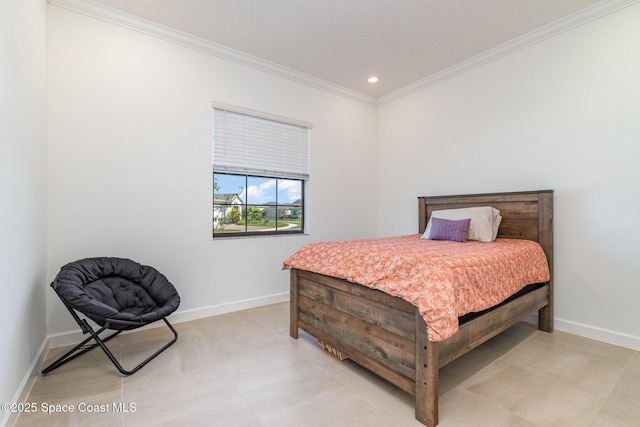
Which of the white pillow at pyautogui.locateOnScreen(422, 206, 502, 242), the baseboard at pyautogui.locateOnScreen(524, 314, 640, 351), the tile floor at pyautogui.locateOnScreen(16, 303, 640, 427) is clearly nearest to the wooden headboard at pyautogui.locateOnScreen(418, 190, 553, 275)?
the white pillow at pyautogui.locateOnScreen(422, 206, 502, 242)

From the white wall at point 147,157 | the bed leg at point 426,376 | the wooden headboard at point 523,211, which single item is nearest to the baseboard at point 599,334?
the wooden headboard at point 523,211

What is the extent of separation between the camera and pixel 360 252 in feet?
6.66

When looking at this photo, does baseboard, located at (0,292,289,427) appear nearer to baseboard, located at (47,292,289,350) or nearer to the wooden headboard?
baseboard, located at (47,292,289,350)

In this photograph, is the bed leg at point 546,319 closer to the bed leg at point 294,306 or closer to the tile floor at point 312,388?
the tile floor at point 312,388

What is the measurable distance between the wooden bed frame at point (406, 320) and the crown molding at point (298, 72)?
149 cm

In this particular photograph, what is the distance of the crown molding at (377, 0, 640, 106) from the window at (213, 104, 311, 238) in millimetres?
1676

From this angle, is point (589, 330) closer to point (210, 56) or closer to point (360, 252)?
point (360, 252)

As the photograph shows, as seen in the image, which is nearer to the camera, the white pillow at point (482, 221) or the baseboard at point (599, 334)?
the baseboard at point (599, 334)

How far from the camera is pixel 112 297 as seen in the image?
2.25 m

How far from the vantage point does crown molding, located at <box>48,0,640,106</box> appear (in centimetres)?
247

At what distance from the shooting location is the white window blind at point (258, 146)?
3.16m

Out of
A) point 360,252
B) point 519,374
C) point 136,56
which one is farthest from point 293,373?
point 136,56

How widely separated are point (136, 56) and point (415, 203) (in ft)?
11.5

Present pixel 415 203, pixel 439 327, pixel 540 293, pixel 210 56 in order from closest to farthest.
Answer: pixel 439 327, pixel 540 293, pixel 210 56, pixel 415 203
